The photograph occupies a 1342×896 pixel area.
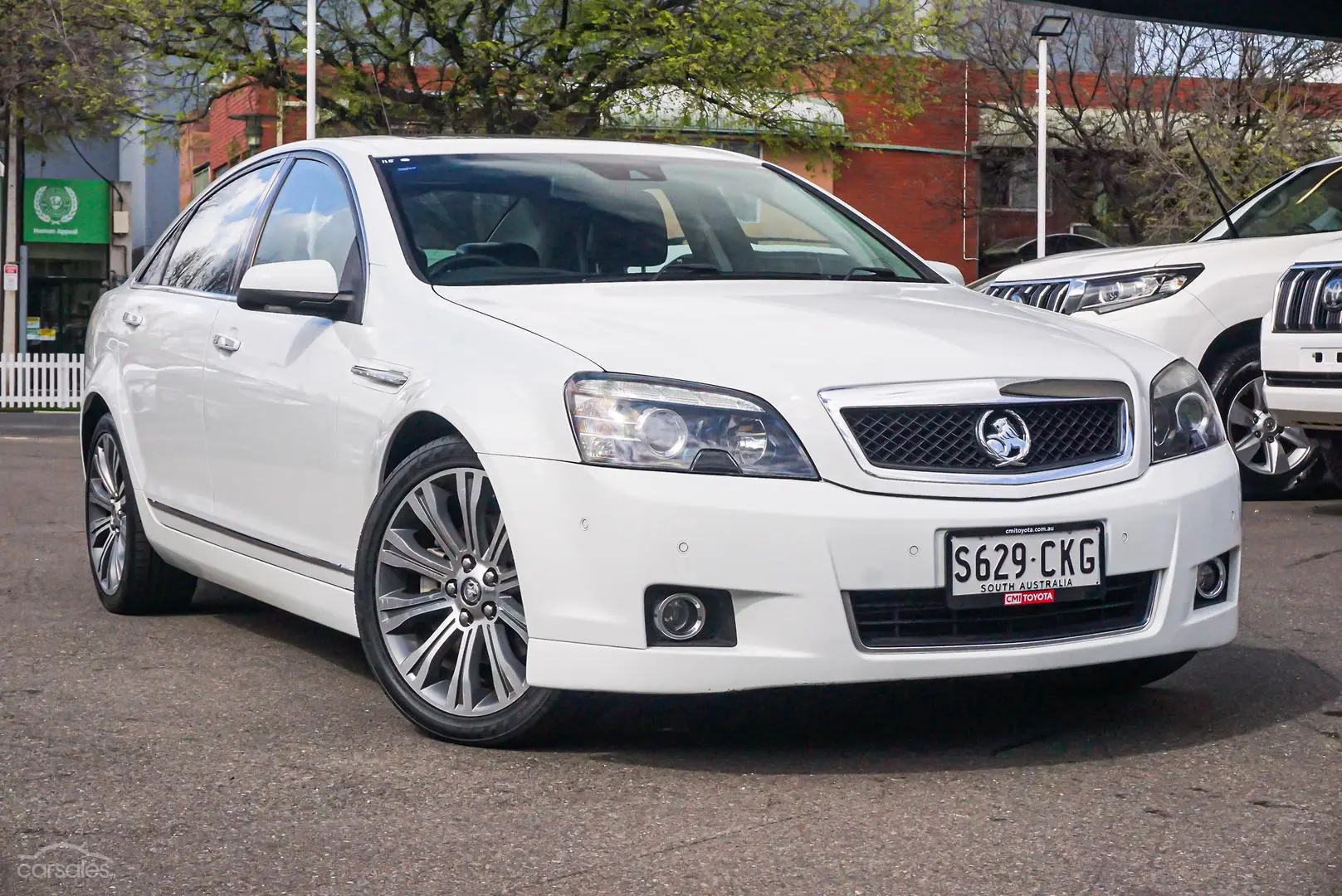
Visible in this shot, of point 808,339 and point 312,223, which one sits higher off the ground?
point 312,223

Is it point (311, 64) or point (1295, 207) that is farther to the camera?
point (311, 64)

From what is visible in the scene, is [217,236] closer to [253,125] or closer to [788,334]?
[788,334]

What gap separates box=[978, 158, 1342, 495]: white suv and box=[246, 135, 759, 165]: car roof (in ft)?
15.2

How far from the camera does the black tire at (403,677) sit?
4426 mm

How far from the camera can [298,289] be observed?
16.9 ft

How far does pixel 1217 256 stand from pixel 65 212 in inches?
1412

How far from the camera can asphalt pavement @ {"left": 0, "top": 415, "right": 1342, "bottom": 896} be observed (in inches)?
139

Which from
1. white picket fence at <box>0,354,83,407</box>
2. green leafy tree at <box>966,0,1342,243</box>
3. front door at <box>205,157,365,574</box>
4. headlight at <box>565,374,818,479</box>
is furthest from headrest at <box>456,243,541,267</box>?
green leafy tree at <box>966,0,1342,243</box>

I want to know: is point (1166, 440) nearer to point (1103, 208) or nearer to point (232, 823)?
point (232, 823)

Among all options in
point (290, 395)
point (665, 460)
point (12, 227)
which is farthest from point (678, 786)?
point (12, 227)

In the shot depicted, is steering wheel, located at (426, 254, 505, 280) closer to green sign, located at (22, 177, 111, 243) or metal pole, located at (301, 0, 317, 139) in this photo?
metal pole, located at (301, 0, 317, 139)

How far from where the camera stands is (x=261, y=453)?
5500 millimetres

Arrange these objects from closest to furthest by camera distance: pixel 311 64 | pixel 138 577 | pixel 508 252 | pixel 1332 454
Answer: pixel 508 252 → pixel 138 577 → pixel 1332 454 → pixel 311 64

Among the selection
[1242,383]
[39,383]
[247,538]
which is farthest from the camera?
[39,383]
